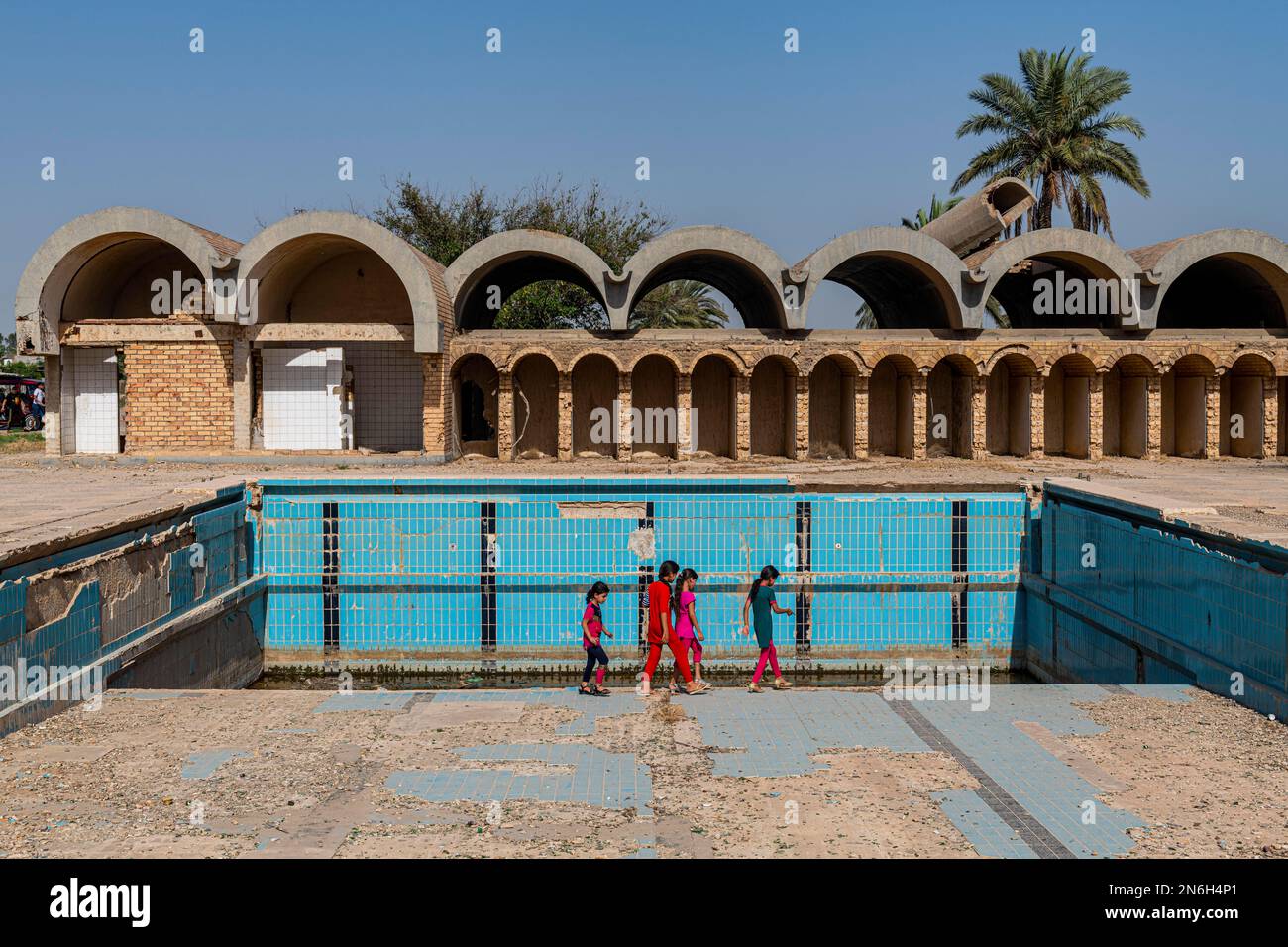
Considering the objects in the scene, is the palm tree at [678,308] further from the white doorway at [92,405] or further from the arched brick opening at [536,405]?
the white doorway at [92,405]

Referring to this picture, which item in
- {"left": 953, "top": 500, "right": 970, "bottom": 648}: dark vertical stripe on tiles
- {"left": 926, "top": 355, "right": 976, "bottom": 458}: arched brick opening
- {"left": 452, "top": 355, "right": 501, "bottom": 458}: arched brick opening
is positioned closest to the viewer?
{"left": 953, "top": 500, "right": 970, "bottom": 648}: dark vertical stripe on tiles

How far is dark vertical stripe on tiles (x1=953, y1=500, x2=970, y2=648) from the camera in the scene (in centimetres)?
1413

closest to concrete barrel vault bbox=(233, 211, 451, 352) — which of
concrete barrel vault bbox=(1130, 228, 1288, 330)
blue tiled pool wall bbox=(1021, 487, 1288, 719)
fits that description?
blue tiled pool wall bbox=(1021, 487, 1288, 719)

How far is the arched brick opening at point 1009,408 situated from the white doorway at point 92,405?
62.7 ft

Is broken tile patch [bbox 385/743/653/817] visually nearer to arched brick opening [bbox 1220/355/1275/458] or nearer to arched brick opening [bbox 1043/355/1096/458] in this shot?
arched brick opening [bbox 1043/355/1096/458]

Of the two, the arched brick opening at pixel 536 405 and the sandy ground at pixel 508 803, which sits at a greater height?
the arched brick opening at pixel 536 405

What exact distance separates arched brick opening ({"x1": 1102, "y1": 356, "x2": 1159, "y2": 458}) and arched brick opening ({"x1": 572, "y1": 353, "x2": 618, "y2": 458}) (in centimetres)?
1162

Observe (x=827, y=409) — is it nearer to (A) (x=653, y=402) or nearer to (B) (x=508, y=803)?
(A) (x=653, y=402)

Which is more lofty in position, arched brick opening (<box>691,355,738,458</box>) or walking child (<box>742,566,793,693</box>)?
arched brick opening (<box>691,355,738,458</box>)

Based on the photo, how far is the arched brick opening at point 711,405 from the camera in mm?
26141

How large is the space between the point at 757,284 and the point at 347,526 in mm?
14120

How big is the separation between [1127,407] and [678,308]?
19.9 meters

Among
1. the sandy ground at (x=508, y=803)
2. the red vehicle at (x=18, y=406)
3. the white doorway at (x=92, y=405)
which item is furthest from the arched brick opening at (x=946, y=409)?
the red vehicle at (x=18, y=406)
